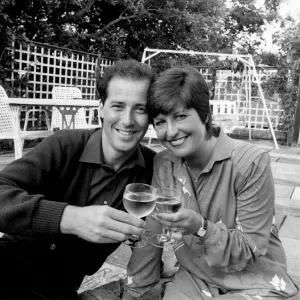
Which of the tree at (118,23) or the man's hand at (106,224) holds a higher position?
the tree at (118,23)

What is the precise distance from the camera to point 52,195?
186 centimetres

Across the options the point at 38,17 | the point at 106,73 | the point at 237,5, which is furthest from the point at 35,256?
the point at 237,5

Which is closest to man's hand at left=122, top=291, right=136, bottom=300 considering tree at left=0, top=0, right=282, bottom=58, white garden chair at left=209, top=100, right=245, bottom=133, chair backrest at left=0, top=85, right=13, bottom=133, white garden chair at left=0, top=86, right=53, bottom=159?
white garden chair at left=0, top=86, right=53, bottom=159

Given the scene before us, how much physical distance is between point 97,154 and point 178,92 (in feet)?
1.85

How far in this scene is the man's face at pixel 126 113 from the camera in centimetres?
183

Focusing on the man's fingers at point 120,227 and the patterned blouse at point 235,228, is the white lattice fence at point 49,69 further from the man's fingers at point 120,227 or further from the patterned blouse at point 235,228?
the man's fingers at point 120,227

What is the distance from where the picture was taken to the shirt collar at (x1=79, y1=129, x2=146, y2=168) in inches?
73.7

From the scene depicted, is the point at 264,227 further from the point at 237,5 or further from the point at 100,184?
the point at 237,5

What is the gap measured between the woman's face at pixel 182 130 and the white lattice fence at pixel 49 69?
18.8 ft

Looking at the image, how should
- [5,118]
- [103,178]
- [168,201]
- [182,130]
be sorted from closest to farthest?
[168,201], [182,130], [103,178], [5,118]

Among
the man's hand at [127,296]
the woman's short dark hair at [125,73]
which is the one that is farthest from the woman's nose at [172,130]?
the man's hand at [127,296]

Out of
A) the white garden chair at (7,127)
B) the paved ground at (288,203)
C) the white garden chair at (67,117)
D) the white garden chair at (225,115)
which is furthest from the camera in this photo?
the white garden chair at (225,115)

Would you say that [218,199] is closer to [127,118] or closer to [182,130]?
[182,130]

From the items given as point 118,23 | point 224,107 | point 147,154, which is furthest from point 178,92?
point 118,23
